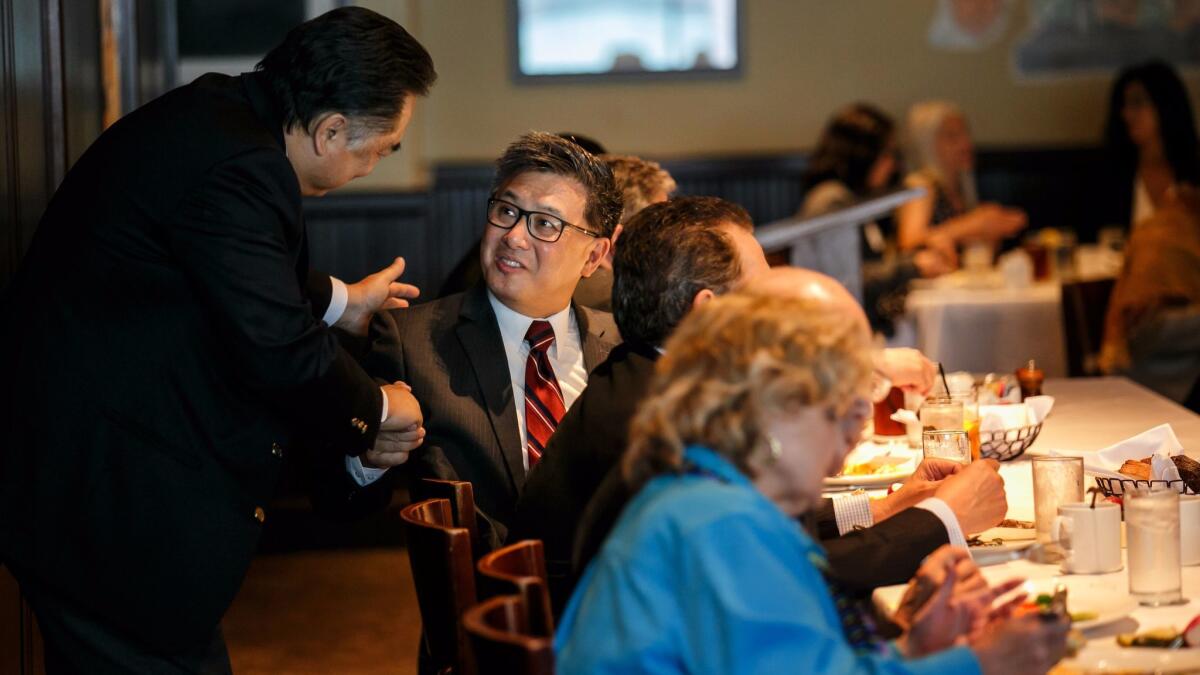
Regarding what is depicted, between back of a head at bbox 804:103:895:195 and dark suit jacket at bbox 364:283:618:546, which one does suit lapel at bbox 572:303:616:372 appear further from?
back of a head at bbox 804:103:895:195

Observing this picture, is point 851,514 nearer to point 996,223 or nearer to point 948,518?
point 948,518

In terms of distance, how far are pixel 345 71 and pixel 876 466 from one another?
1.41 meters

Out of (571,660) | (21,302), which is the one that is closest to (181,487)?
(21,302)

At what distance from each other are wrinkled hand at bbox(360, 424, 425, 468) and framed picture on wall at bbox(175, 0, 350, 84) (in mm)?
4663

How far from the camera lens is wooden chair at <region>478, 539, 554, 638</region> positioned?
1919 mm

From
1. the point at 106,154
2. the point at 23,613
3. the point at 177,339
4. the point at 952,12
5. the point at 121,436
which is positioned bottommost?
the point at 23,613

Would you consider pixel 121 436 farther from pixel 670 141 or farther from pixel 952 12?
pixel 952 12

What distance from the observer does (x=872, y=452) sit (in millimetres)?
3455

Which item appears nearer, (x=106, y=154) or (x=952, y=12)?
(x=106, y=154)

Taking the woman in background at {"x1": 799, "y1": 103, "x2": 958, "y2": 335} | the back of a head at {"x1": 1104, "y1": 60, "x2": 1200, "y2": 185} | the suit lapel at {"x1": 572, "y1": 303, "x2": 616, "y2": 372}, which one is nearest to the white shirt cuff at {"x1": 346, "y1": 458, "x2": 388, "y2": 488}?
the suit lapel at {"x1": 572, "y1": 303, "x2": 616, "y2": 372}

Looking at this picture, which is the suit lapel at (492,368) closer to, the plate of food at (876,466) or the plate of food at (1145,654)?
the plate of food at (876,466)

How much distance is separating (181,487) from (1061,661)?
1.45 meters

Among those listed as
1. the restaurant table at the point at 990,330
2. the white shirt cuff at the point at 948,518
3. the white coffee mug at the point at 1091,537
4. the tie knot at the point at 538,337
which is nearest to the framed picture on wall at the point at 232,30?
the restaurant table at the point at 990,330

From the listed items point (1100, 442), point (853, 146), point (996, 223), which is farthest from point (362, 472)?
point (996, 223)
